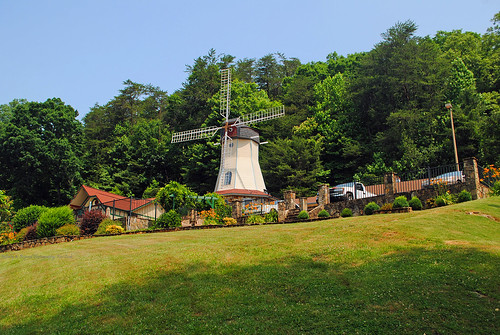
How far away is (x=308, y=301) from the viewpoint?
31.3 ft

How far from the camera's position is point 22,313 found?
Result: 35.4 ft

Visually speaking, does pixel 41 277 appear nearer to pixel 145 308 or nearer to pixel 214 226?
pixel 145 308

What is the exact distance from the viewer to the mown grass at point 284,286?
8531mm

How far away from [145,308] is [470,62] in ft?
171

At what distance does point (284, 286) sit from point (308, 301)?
1160mm

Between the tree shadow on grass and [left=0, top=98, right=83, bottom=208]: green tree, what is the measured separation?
153ft

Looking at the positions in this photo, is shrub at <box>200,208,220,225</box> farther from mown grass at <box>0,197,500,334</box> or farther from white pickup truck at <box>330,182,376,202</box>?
mown grass at <box>0,197,500,334</box>

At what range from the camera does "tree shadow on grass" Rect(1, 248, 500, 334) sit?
8.27 meters

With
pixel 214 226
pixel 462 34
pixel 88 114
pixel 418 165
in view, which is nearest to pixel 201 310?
pixel 214 226

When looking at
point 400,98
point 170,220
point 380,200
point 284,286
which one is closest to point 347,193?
point 380,200

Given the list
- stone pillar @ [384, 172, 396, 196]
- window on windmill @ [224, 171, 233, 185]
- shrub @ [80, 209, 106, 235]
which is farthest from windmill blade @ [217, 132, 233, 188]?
stone pillar @ [384, 172, 396, 196]

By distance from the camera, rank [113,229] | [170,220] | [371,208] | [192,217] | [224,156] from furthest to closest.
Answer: [224,156]
[192,217]
[113,229]
[170,220]
[371,208]

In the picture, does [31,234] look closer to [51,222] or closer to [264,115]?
[51,222]

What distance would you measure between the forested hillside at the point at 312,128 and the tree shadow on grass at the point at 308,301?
25273 mm
